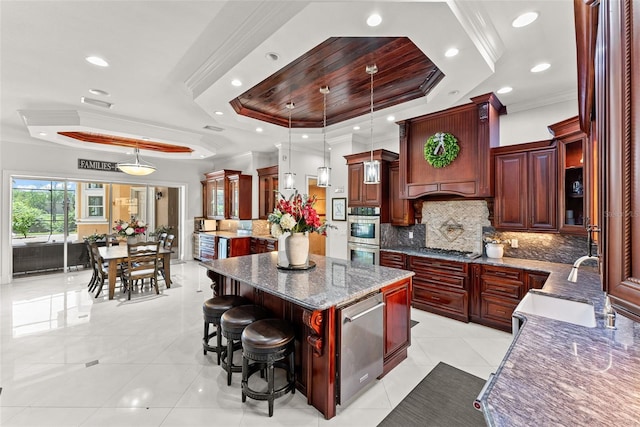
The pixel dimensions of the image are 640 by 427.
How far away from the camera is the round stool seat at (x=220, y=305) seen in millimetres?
2619

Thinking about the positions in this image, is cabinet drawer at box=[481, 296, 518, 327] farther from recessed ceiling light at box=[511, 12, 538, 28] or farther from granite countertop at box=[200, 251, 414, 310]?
recessed ceiling light at box=[511, 12, 538, 28]

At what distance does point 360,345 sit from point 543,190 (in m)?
3.00

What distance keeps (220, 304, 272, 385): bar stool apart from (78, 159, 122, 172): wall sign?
21.1ft

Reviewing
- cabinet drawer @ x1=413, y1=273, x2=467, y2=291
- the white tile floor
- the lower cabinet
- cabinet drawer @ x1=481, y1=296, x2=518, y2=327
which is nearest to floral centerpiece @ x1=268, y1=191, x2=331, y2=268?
the white tile floor

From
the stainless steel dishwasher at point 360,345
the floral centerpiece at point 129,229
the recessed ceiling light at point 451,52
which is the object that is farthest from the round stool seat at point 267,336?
the floral centerpiece at point 129,229

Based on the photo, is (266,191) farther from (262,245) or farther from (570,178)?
(570,178)

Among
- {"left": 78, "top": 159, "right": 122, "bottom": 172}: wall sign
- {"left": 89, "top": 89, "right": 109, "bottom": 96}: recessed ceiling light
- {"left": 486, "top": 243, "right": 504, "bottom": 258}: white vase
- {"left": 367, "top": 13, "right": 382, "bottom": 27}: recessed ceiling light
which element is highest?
{"left": 89, "top": 89, "right": 109, "bottom": 96}: recessed ceiling light

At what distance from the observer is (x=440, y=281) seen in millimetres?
3840

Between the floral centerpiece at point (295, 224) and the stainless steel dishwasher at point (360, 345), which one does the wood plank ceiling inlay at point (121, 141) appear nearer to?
the floral centerpiece at point (295, 224)

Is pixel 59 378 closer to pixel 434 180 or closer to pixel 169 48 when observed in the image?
pixel 169 48

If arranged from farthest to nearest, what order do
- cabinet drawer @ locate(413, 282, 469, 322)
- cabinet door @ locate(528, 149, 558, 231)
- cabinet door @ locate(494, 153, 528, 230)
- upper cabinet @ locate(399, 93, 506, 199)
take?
cabinet drawer @ locate(413, 282, 469, 322), upper cabinet @ locate(399, 93, 506, 199), cabinet door @ locate(494, 153, 528, 230), cabinet door @ locate(528, 149, 558, 231)

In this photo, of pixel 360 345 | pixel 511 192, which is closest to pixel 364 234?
pixel 511 192

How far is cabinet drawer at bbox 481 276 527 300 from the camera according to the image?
3.24 metres

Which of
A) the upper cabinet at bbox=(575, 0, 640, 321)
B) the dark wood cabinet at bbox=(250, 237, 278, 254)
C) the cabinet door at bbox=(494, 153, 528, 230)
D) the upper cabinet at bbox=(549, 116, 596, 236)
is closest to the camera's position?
the upper cabinet at bbox=(575, 0, 640, 321)
